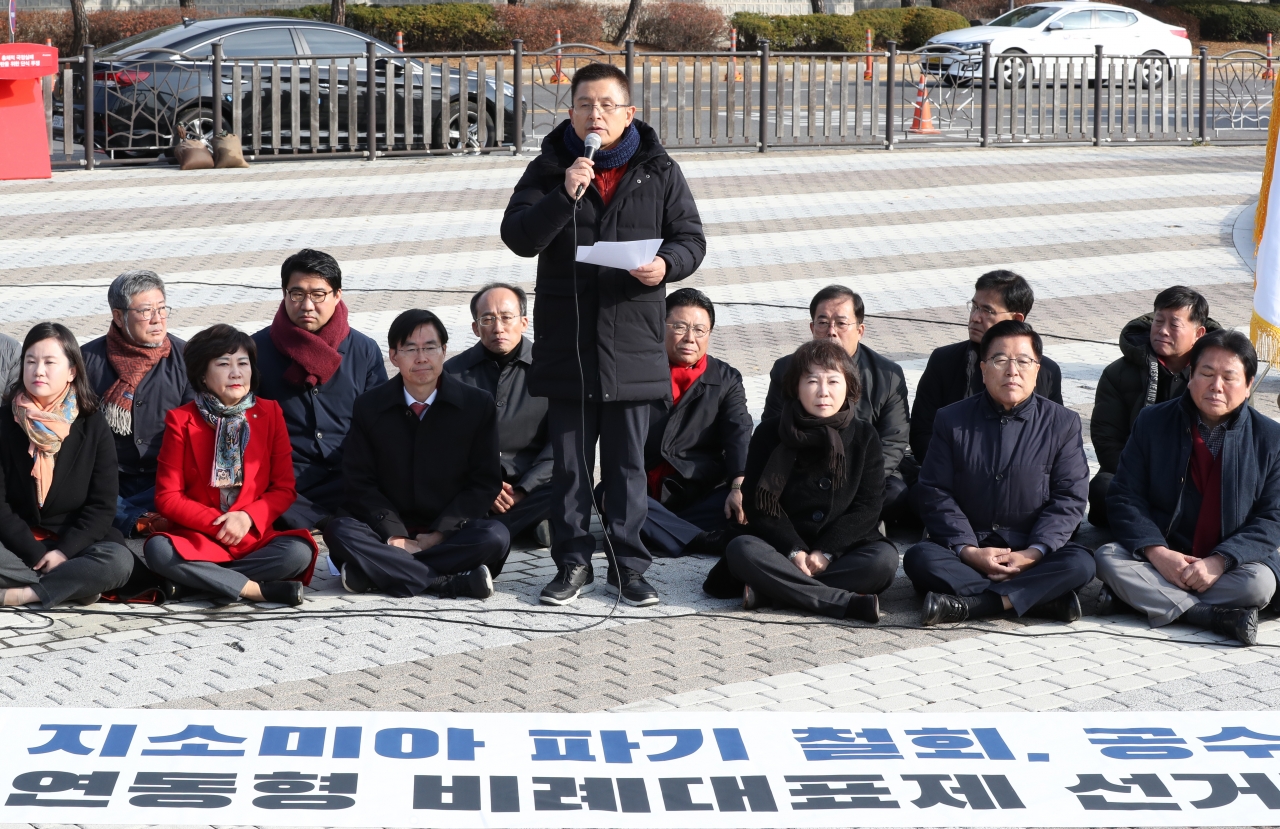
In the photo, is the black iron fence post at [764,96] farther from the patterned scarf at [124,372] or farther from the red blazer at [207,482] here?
the red blazer at [207,482]

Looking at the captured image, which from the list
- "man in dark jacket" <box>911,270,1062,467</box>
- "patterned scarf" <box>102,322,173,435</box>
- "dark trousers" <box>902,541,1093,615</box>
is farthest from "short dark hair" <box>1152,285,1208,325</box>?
"patterned scarf" <box>102,322,173,435</box>

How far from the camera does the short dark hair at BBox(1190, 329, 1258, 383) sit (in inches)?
216

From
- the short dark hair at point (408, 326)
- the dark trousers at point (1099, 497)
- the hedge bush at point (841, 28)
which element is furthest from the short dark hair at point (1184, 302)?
the hedge bush at point (841, 28)

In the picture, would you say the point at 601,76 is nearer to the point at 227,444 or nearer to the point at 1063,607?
the point at 227,444

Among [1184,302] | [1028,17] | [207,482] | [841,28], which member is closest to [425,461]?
[207,482]

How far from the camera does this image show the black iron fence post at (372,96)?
53.6ft

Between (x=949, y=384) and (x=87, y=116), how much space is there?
11524 millimetres

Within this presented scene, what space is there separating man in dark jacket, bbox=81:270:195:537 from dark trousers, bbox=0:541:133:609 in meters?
0.72

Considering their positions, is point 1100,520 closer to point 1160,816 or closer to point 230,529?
point 1160,816

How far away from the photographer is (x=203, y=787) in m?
4.08

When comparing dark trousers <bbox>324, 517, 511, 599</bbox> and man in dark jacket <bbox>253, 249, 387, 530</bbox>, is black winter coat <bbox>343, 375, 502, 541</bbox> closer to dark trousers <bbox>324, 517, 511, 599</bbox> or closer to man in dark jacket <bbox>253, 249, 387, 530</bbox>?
dark trousers <bbox>324, 517, 511, 599</bbox>

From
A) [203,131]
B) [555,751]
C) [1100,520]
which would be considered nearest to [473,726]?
[555,751]

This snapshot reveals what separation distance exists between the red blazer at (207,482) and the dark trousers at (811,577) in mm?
1630

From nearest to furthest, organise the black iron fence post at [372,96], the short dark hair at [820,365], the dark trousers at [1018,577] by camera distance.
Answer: the dark trousers at [1018,577] < the short dark hair at [820,365] < the black iron fence post at [372,96]
